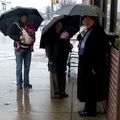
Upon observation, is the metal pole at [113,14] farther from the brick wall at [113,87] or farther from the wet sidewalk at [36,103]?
the wet sidewalk at [36,103]

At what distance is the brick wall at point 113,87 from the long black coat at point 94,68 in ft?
0.60

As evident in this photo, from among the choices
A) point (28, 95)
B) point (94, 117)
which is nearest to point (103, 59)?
point (94, 117)

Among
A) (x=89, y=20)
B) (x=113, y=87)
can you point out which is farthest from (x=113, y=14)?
(x=113, y=87)

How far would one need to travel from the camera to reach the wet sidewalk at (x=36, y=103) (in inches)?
291

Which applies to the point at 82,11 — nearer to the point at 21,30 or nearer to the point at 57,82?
the point at 57,82

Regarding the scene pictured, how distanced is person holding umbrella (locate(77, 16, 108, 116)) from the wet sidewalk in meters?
0.48

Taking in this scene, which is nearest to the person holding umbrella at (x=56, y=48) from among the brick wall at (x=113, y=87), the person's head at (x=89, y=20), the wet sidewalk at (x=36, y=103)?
the wet sidewalk at (x=36, y=103)

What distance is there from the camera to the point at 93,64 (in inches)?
275

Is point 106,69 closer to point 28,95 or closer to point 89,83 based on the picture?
point 89,83

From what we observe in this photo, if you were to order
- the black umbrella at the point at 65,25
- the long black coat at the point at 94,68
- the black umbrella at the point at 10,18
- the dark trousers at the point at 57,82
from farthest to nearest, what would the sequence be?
1. the black umbrella at the point at 10,18
2. the dark trousers at the point at 57,82
3. the black umbrella at the point at 65,25
4. the long black coat at the point at 94,68

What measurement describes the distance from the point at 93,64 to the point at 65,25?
2.21 meters

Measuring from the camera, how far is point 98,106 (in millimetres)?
8102

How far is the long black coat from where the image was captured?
6.93 m

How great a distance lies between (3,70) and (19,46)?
3.37 m
